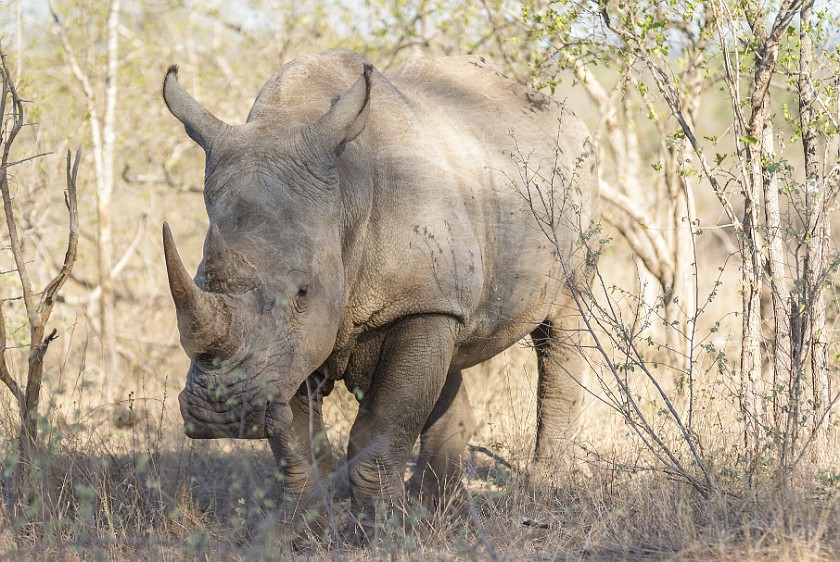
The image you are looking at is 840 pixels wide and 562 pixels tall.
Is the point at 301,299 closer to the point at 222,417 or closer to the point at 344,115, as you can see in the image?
the point at 222,417

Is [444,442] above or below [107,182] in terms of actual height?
below

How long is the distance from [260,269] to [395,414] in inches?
52.4

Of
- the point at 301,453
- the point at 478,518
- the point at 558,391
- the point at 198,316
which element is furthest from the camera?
the point at 558,391

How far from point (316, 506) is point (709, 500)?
2145mm

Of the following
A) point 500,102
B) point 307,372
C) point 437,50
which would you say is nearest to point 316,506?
point 307,372

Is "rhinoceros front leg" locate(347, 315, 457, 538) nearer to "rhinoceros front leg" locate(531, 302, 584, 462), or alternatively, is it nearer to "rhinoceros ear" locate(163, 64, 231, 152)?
"rhinoceros ear" locate(163, 64, 231, 152)

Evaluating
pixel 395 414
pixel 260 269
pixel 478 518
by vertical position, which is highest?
pixel 260 269

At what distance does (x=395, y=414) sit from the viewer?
5.57 meters

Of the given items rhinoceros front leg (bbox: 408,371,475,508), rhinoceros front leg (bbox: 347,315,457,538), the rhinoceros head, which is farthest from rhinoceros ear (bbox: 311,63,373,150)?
rhinoceros front leg (bbox: 408,371,475,508)

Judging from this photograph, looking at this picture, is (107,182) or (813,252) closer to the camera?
(813,252)

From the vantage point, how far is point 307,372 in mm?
4953

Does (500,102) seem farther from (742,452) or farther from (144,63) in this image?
(144,63)

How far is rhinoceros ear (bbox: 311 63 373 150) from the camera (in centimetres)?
508

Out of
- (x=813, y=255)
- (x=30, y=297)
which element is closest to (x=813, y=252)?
(x=813, y=255)
